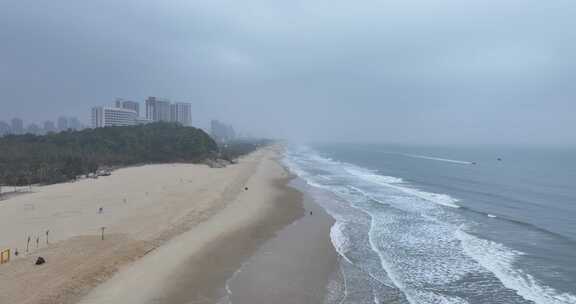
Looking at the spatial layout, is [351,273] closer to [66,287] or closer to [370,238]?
[370,238]

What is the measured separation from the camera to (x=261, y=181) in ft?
159

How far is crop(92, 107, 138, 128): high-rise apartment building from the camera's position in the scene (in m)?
151

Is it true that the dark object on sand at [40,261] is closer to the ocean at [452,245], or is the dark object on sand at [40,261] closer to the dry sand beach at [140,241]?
the dry sand beach at [140,241]

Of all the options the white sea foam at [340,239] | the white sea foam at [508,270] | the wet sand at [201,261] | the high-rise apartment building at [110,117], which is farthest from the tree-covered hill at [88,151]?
the high-rise apartment building at [110,117]

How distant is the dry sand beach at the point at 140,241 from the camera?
14.1 meters

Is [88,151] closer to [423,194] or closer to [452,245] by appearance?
[423,194]

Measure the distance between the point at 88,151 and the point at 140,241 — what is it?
54.6 metres

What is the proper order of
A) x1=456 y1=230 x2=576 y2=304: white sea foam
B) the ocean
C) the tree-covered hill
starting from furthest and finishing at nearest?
the tree-covered hill
the ocean
x1=456 y1=230 x2=576 y2=304: white sea foam

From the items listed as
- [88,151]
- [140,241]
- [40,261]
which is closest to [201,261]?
[140,241]

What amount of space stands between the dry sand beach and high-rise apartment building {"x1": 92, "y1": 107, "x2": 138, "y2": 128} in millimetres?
123236

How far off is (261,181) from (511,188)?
30.1 m

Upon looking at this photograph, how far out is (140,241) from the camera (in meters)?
19.7

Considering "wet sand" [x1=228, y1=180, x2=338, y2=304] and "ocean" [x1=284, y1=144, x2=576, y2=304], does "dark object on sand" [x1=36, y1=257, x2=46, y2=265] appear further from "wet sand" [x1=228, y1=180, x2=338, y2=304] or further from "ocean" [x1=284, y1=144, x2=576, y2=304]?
"ocean" [x1=284, y1=144, x2=576, y2=304]

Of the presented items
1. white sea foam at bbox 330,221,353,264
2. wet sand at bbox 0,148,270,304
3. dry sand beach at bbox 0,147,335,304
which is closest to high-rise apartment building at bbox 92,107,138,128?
wet sand at bbox 0,148,270,304
